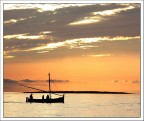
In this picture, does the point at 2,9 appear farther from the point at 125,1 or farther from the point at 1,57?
the point at 125,1

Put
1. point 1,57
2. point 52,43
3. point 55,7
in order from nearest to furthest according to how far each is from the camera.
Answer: point 1,57 → point 55,7 → point 52,43

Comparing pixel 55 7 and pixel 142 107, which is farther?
pixel 55 7

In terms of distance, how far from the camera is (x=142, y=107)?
4.59 m

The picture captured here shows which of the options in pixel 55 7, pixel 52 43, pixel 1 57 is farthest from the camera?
pixel 52 43

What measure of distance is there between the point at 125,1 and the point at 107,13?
695 millimetres

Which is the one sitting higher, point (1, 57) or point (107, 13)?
point (107, 13)

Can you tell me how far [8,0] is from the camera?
454 centimetres

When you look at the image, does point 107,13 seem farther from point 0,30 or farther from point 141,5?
point 0,30

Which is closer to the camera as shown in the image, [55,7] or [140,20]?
[140,20]

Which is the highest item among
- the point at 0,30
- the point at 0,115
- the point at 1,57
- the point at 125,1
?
the point at 125,1

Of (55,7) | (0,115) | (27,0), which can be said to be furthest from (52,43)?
(0,115)

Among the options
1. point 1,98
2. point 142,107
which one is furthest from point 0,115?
point 142,107

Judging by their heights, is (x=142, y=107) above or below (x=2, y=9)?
below

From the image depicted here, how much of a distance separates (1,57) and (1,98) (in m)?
0.45
